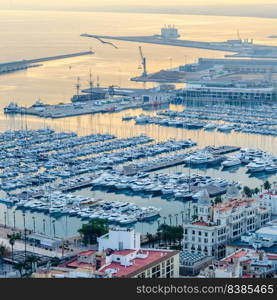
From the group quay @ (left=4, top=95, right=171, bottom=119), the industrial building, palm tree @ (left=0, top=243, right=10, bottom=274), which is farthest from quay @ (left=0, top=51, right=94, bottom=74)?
palm tree @ (left=0, top=243, right=10, bottom=274)

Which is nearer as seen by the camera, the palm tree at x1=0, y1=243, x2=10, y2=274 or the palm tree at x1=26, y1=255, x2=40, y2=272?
the palm tree at x1=26, y1=255, x2=40, y2=272

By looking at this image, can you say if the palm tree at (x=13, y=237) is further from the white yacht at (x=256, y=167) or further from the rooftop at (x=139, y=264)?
the white yacht at (x=256, y=167)

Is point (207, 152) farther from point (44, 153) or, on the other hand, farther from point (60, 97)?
point (60, 97)

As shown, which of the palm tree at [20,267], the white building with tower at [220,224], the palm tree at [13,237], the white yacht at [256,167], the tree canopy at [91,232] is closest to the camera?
the palm tree at [20,267]

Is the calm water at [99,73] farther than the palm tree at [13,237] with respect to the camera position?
Yes

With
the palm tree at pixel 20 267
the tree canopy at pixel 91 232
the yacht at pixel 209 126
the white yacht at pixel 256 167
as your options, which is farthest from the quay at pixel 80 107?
the palm tree at pixel 20 267

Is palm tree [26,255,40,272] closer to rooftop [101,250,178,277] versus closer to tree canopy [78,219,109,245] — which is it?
tree canopy [78,219,109,245]

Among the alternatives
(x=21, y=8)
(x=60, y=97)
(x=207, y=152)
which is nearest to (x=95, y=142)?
(x=207, y=152)

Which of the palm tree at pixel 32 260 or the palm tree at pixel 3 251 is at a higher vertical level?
the palm tree at pixel 32 260
